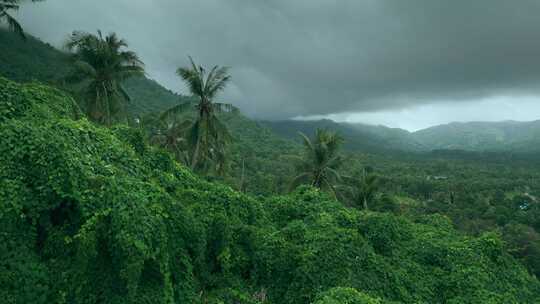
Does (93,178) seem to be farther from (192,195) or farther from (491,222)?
(491,222)

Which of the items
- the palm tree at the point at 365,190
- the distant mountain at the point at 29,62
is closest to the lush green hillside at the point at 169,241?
the palm tree at the point at 365,190

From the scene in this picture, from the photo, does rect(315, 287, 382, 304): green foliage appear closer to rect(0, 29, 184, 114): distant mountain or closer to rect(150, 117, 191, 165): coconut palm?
rect(150, 117, 191, 165): coconut palm

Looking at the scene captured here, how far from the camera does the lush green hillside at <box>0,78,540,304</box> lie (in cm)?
723

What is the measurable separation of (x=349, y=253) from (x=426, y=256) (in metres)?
3.90

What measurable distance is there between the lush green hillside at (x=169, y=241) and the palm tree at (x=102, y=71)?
365 inches

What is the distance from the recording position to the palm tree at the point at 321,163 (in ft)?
86.7

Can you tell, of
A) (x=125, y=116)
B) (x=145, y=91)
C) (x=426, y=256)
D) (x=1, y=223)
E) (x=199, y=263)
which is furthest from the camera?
(x=145, y=91)

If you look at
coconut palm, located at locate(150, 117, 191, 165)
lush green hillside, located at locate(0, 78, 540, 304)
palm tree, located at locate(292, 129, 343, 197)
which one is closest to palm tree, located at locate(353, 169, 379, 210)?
palm tree, located at locate(292, 129, 343, 197)

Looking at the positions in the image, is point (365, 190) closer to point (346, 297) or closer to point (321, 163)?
point (321, 163)

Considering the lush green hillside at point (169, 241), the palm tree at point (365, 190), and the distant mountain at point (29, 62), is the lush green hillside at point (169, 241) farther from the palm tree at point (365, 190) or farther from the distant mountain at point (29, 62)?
A: the distant mountain at point (29, 62)

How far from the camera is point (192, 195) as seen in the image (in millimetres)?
11102

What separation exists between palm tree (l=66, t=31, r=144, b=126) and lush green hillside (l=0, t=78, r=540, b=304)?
30.4ft

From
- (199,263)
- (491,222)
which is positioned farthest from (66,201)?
(491,222)

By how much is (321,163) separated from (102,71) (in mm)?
15447
